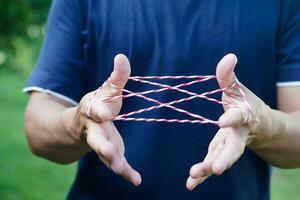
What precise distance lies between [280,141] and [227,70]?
0.36 m

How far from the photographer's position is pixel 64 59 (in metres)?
1.86

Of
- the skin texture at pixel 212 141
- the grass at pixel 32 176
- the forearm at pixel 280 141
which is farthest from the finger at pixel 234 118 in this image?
the grass at pixel 32 176

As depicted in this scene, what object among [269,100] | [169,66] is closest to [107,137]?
[169,66]

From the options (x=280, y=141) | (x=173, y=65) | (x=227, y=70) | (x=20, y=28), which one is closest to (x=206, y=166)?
(x=227, y=70)

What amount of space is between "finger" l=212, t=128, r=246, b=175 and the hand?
0.70 ft

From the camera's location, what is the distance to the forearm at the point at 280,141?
1.52 metres

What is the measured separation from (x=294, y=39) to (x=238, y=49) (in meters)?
0.15

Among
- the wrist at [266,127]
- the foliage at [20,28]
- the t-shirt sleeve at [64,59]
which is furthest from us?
the foliage at [20,28]

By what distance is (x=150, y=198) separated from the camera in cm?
183

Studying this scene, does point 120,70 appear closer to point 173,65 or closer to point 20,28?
point 173,65

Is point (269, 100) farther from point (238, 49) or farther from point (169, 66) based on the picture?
point (169, 66)

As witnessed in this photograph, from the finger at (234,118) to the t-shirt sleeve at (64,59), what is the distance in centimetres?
65

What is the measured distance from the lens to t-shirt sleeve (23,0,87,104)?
186 cm

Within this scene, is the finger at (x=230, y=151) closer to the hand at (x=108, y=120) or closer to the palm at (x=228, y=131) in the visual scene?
the palm at (x=228, y=131)
